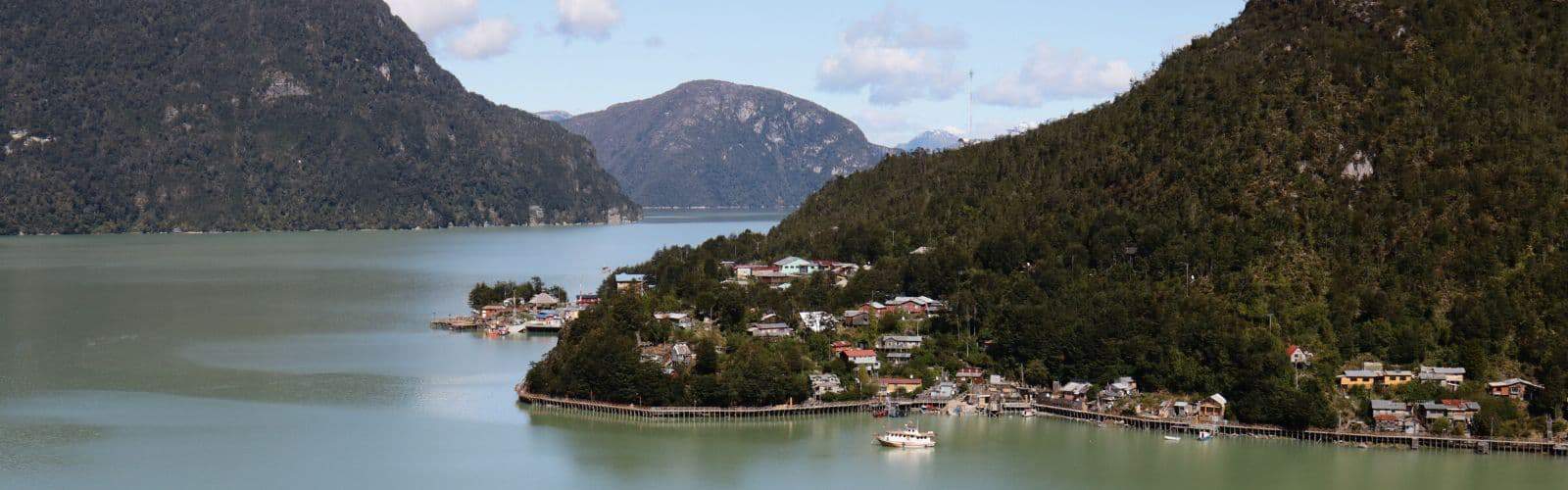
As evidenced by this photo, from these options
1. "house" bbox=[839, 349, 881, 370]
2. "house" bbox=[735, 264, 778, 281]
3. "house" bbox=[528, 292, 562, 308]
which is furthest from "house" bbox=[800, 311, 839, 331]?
"house" bbox=[528, 292, 562, 308]

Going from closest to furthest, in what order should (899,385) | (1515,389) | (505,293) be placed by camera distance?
(1515,389) → (899,385) → (505,293)

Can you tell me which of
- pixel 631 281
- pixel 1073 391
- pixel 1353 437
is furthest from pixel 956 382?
pixel 631 281

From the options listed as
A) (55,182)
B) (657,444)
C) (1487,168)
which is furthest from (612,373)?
(55,182)

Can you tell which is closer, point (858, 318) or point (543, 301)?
point (858, 318)

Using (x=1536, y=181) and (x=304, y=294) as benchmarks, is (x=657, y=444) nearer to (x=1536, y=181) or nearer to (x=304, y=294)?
(x=1536, y=181)

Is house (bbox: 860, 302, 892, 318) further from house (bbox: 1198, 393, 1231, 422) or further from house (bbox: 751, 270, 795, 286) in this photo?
house (bbox: 1198, 393, 1231, 422)

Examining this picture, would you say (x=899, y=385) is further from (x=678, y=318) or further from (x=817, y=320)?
(x=678, y=318)
